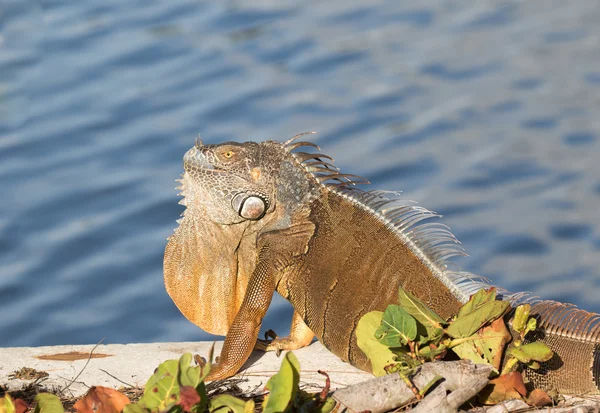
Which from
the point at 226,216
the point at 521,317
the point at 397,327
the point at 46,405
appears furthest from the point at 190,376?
the point at 226,216

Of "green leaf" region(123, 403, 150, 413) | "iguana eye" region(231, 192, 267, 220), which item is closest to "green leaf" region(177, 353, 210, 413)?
"green leaf" region(123, 403, 150, 413)

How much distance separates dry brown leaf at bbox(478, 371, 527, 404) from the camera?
11.1 ft

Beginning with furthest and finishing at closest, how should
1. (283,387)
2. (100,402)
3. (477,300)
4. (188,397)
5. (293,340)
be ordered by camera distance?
(293,340) → (477,300) → (100,402) → (283,387) → (188,397)

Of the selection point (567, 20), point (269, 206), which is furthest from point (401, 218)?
point (567, 20)

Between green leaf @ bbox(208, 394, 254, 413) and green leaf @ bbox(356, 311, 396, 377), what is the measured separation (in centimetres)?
64

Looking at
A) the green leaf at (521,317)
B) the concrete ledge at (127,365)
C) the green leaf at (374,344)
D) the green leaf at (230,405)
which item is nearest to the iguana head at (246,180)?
the concrete ledge at (127,365)

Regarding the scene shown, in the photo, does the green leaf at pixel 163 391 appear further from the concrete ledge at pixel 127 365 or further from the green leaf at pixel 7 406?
the concrete ledge at pixel 127 365

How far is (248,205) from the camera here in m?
4.29

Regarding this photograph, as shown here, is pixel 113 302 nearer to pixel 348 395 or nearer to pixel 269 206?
pixel 269 206

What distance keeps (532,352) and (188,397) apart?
126 cm

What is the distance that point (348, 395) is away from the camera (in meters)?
3.20

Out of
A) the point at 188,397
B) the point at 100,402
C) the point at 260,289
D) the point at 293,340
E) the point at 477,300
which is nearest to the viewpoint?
the point at 188,397

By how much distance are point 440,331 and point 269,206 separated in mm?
1194

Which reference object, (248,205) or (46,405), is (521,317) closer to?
(248,205)
